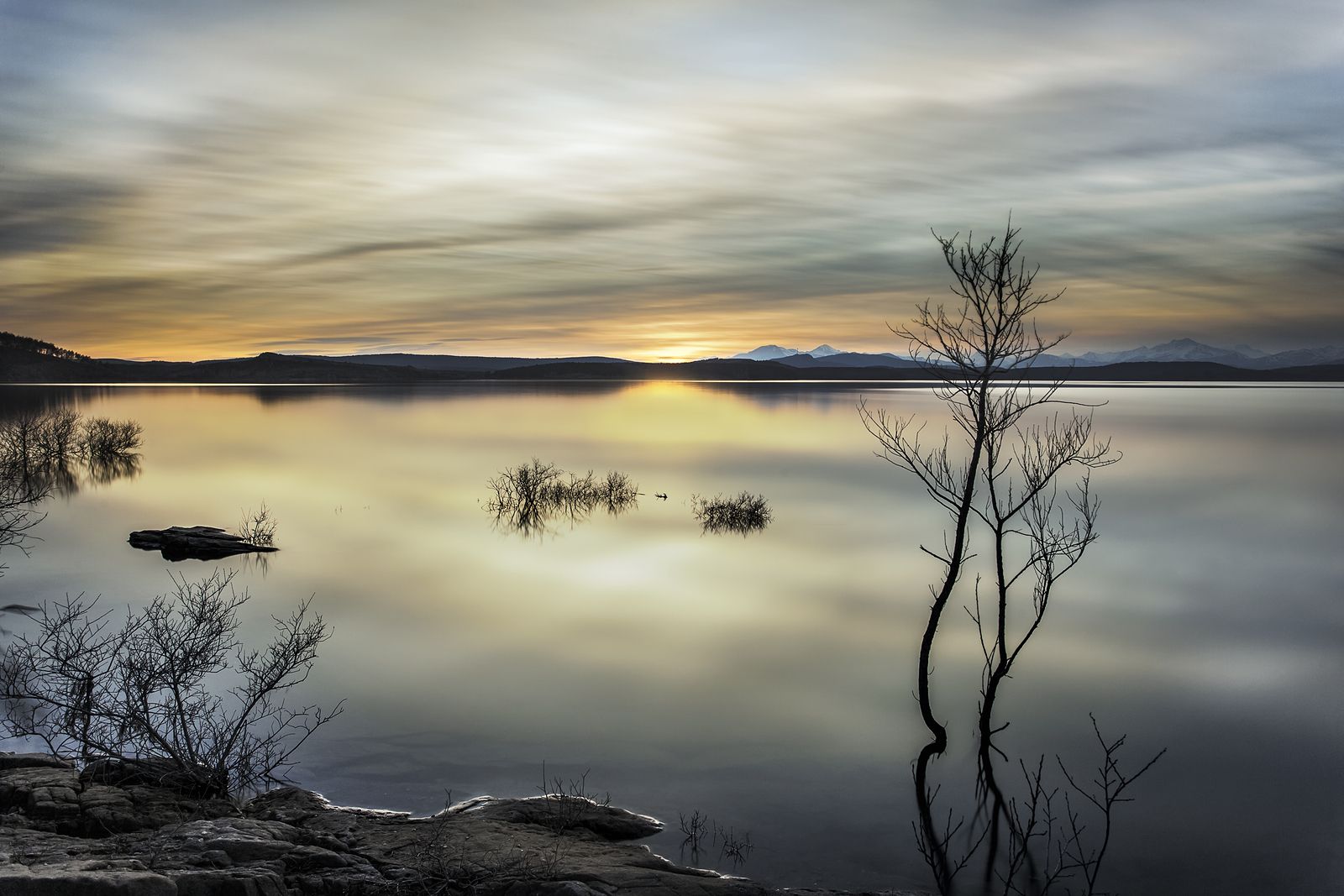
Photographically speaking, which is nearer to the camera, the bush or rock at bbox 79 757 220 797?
rock at bbox 79 757 220 797

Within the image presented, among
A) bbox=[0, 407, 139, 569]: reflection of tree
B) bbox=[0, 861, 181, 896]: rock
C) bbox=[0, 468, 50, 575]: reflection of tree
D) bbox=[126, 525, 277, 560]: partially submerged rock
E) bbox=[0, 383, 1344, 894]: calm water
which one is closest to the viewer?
bbox=[0, 861, 181, 896]: rock

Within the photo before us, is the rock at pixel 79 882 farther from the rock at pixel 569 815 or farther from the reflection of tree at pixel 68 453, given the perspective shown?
the reflection of tree at pixel 68 453

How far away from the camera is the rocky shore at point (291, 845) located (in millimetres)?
5562

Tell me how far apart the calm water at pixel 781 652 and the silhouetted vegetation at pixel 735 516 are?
28.4 inches

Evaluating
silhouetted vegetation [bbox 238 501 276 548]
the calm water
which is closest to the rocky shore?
the calm water

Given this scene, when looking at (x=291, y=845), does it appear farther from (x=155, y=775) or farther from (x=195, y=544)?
(x=195, y=544)

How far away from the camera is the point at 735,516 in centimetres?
2652

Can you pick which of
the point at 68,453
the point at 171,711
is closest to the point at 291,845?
the point at 171,711

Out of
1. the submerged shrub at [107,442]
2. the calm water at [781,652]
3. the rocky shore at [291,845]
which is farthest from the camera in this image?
the submerged shrub at [107,442]

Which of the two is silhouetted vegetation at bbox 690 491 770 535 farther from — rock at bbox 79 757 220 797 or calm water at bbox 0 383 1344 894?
rock at bbox 79 757 220 797

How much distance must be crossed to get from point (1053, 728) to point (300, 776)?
903 cm

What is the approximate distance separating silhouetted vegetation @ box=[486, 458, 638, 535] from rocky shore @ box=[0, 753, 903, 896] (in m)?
18.7

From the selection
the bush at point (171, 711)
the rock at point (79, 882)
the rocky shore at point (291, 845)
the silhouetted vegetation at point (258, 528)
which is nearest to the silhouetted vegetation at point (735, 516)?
the silhouetted vegetation at point (258, 528)

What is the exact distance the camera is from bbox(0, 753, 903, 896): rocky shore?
5.56 meters
